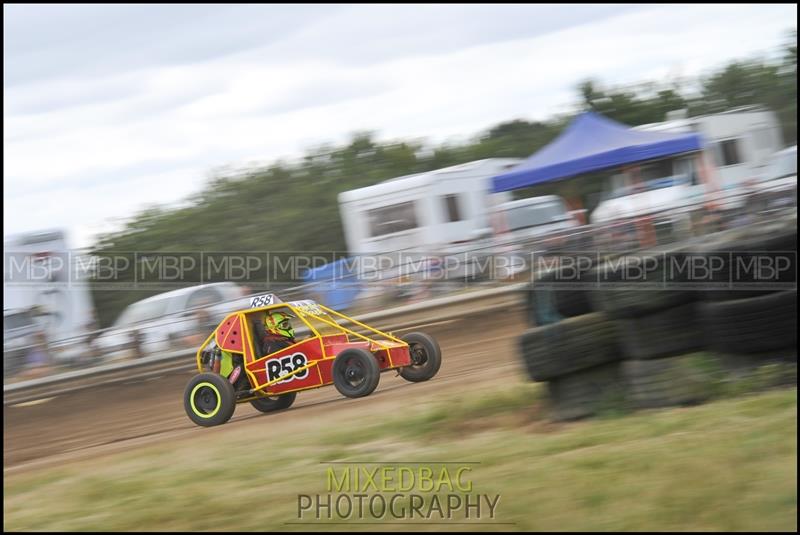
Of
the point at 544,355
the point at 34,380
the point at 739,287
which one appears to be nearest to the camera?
the point at 739,287

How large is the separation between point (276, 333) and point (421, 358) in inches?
52.1

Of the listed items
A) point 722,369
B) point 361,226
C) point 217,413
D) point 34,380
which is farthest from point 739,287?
point 361,226

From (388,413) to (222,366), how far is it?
6.09ft

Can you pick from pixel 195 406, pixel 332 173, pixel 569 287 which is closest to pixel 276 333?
pixel 195 406

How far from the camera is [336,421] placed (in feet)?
24.0

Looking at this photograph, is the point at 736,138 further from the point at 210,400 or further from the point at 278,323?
the point at 210,400

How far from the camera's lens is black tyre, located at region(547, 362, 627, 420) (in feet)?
21.4

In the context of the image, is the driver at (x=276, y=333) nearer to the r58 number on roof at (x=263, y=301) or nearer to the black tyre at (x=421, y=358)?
the r58 number on roof at (x=263, y=301)

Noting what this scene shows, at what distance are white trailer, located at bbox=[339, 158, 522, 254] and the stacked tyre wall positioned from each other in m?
9.64

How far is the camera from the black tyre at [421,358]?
8258 millimetres

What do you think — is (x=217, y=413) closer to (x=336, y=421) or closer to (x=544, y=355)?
(x=336, y=421)

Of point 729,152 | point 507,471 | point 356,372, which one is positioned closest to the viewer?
point 507,471

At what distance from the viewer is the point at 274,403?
8.66 meters

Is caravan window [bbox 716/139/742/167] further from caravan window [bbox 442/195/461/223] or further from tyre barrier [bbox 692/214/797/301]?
tyre barrier [bbox 692/214/797/301]
